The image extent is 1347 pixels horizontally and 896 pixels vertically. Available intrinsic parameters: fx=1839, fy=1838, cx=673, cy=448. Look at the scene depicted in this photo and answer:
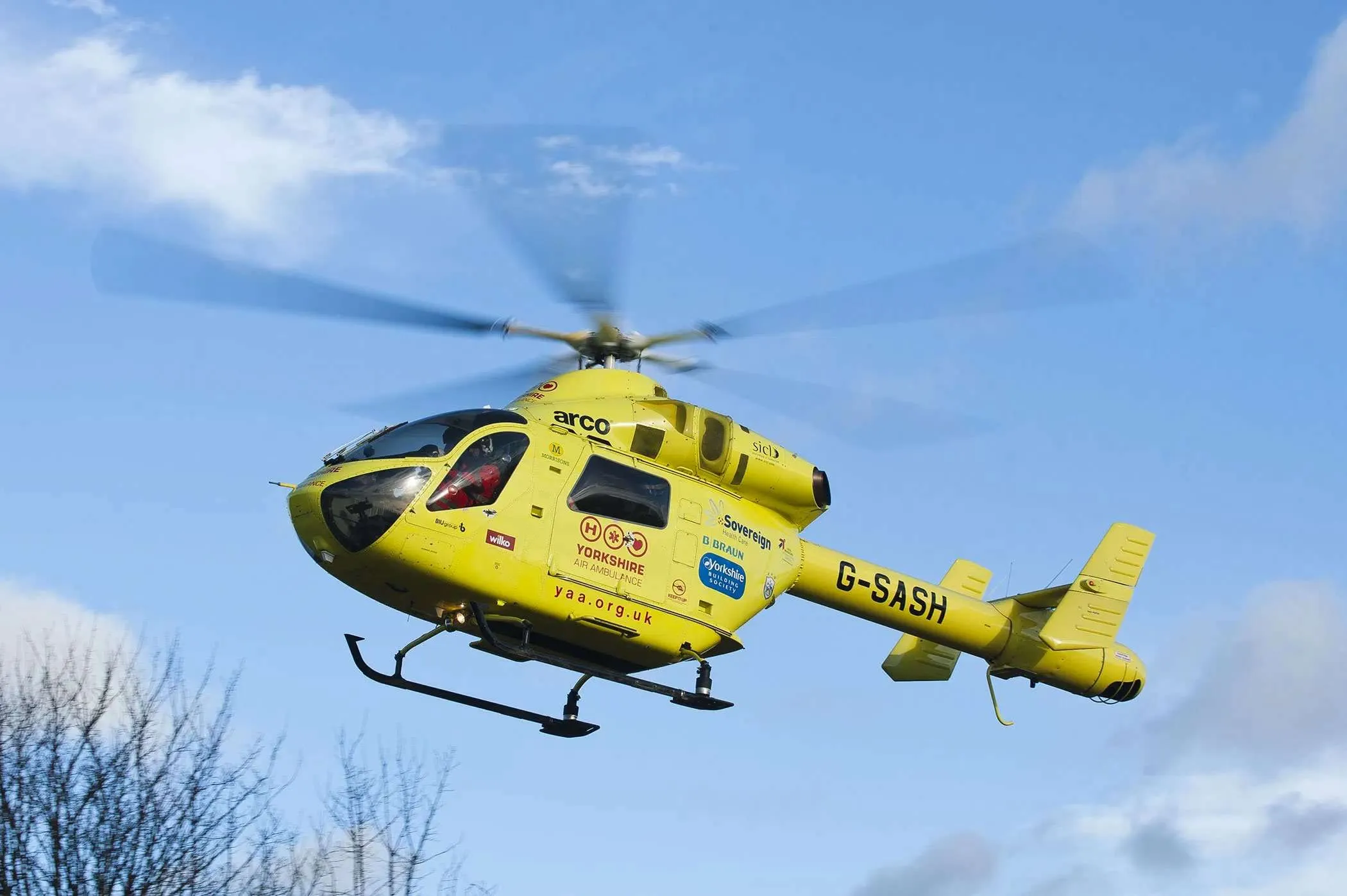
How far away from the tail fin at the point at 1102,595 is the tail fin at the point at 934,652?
114cm

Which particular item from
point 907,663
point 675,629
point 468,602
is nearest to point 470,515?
point 468,602

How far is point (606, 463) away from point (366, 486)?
2.86m

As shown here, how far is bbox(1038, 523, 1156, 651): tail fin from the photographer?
2458 cm

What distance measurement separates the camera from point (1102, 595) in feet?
82.1

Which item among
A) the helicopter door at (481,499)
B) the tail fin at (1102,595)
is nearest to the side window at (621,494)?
the helicopter door at (481,499)

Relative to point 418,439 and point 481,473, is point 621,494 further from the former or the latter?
point 418,439

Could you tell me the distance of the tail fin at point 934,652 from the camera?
82.0 feet

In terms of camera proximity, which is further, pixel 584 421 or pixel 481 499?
pixel 584 421

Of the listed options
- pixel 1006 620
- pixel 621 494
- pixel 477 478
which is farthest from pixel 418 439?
pixel 1006 620

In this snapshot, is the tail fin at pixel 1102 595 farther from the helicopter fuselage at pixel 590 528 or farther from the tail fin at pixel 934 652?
the helicopter fuselage at pixel 590 528

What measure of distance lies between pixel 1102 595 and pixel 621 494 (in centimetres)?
823

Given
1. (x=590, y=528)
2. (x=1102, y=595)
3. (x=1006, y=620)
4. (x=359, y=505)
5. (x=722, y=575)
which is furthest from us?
(x=1102, y=595)

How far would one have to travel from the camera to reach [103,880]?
18.1 meters

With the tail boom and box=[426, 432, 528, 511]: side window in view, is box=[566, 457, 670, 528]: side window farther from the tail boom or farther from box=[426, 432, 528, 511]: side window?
the tail boom
